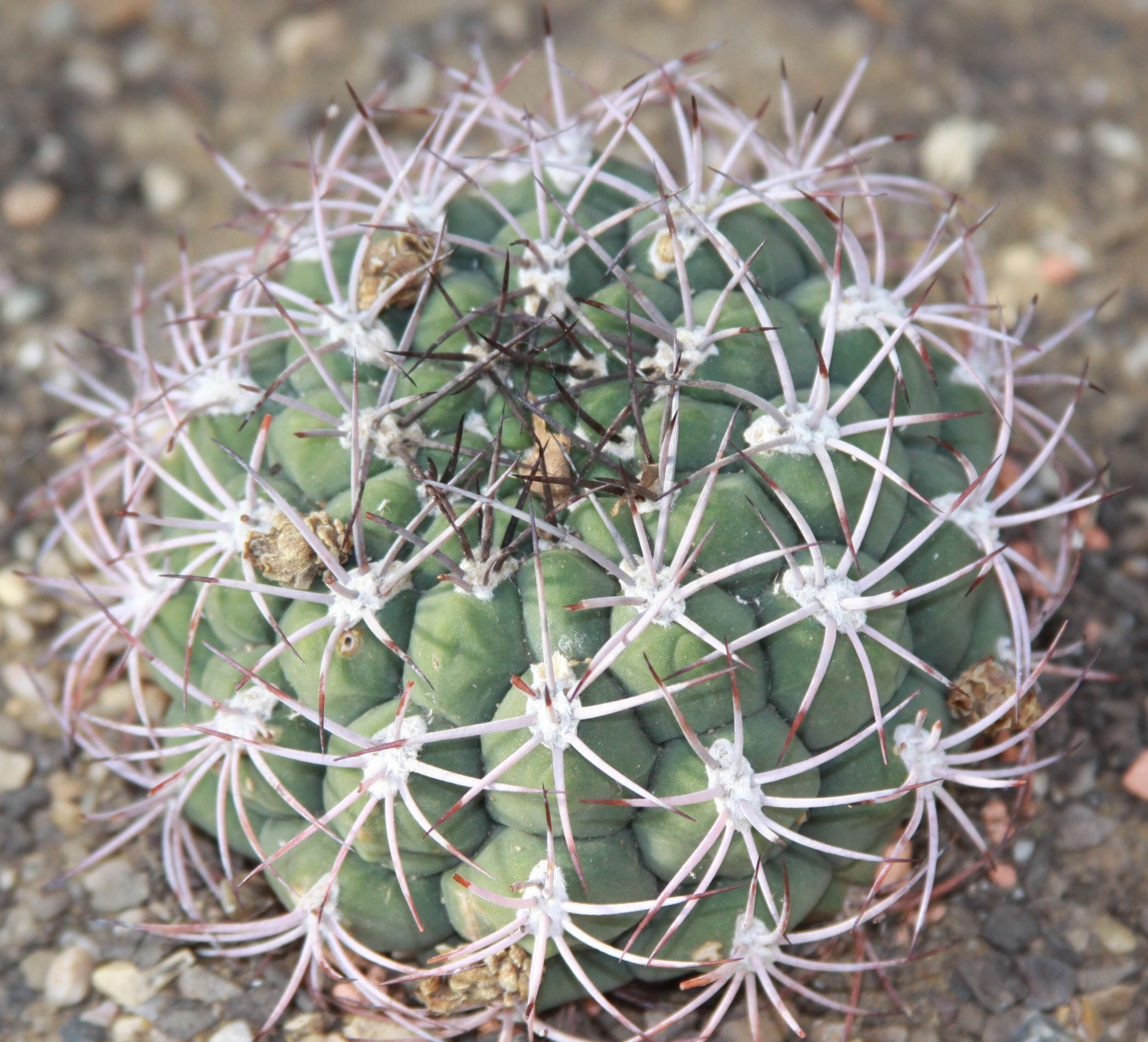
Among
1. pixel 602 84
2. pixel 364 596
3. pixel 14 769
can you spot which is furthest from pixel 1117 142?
pixel 14 769

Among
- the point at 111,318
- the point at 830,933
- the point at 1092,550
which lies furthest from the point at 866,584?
the point at 111,318

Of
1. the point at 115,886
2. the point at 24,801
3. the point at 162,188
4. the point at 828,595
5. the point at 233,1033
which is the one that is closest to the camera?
the point at 828,595

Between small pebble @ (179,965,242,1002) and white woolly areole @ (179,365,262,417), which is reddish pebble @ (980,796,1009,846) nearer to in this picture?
small pebble @ (179,965,242,1002)

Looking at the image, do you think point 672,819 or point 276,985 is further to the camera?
point 276,985

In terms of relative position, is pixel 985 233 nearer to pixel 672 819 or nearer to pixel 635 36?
pixel 635 36

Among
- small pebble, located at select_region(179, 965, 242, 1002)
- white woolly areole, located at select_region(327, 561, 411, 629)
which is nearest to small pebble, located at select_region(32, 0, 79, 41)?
white woolly areole, located at select_region(327, 561, 411, 629)

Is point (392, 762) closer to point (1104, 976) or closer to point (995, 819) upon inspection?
point (995, 819)

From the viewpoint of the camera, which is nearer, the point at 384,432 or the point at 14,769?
the point at 384,432
